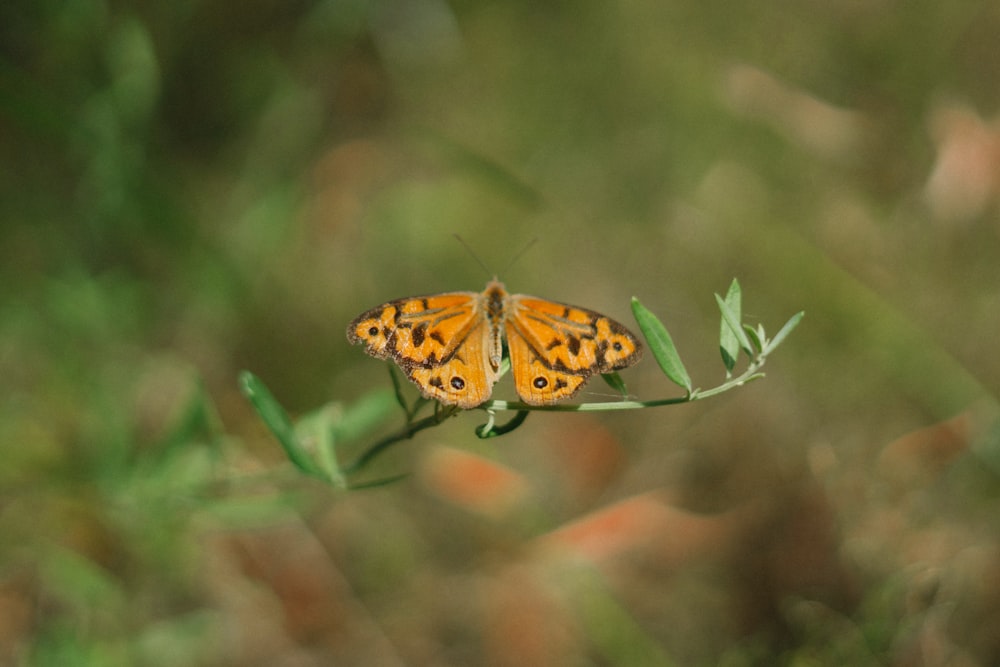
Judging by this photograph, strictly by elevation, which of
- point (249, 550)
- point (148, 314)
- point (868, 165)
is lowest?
point (249, 550)

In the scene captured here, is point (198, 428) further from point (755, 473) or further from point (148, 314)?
point (755, 473)

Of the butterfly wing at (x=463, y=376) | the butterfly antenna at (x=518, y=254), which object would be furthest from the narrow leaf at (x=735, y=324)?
the butterfly antenna at (x=518, y=254)

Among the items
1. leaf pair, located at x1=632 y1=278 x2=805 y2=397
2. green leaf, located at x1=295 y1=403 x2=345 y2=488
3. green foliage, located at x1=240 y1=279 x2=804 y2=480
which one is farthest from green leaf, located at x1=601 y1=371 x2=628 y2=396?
green leaf, located at x1=295 y1=403 x2=345 y2=488

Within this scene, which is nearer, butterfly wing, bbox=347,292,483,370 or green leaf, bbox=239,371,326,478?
butterfly wing, bbox=347,292,483,370

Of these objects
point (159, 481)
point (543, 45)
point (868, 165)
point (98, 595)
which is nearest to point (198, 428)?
point (159, 481)

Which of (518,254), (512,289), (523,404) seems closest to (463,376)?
(523,404)

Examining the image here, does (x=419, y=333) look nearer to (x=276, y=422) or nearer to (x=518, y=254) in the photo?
(x=276, y=422)

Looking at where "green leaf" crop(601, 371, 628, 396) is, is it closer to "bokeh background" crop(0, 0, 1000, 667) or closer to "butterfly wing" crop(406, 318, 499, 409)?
"butterfly wing" crop(406, 318, 499, 409)
